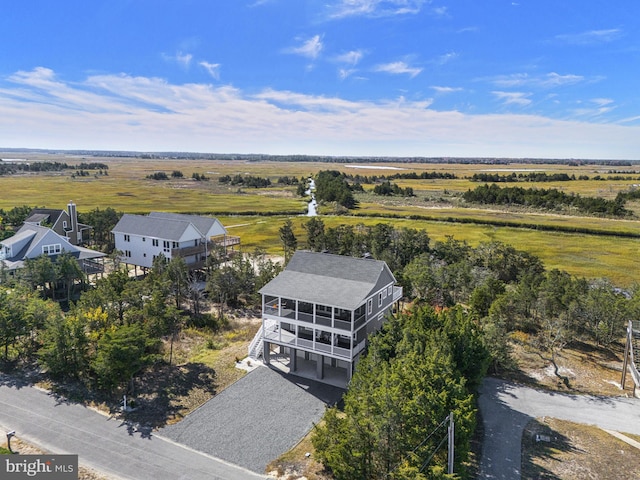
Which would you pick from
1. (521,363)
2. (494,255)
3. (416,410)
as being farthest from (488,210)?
(416,410)

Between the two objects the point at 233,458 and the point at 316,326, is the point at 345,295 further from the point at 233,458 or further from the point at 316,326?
the point at 233,458

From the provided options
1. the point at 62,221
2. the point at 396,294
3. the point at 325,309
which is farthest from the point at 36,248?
the point at 396,294

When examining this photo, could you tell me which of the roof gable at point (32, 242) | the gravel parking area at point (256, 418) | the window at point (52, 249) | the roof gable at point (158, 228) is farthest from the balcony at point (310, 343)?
the roof gable at point (32, 242)

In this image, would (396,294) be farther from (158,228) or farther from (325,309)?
(158,228)

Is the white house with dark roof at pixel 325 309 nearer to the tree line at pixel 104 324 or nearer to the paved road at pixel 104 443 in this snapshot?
the tree line at pixel 104 324

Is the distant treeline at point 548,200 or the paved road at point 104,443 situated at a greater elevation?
the distant treeline at point 548,200

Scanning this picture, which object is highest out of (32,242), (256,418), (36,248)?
(32,242)
